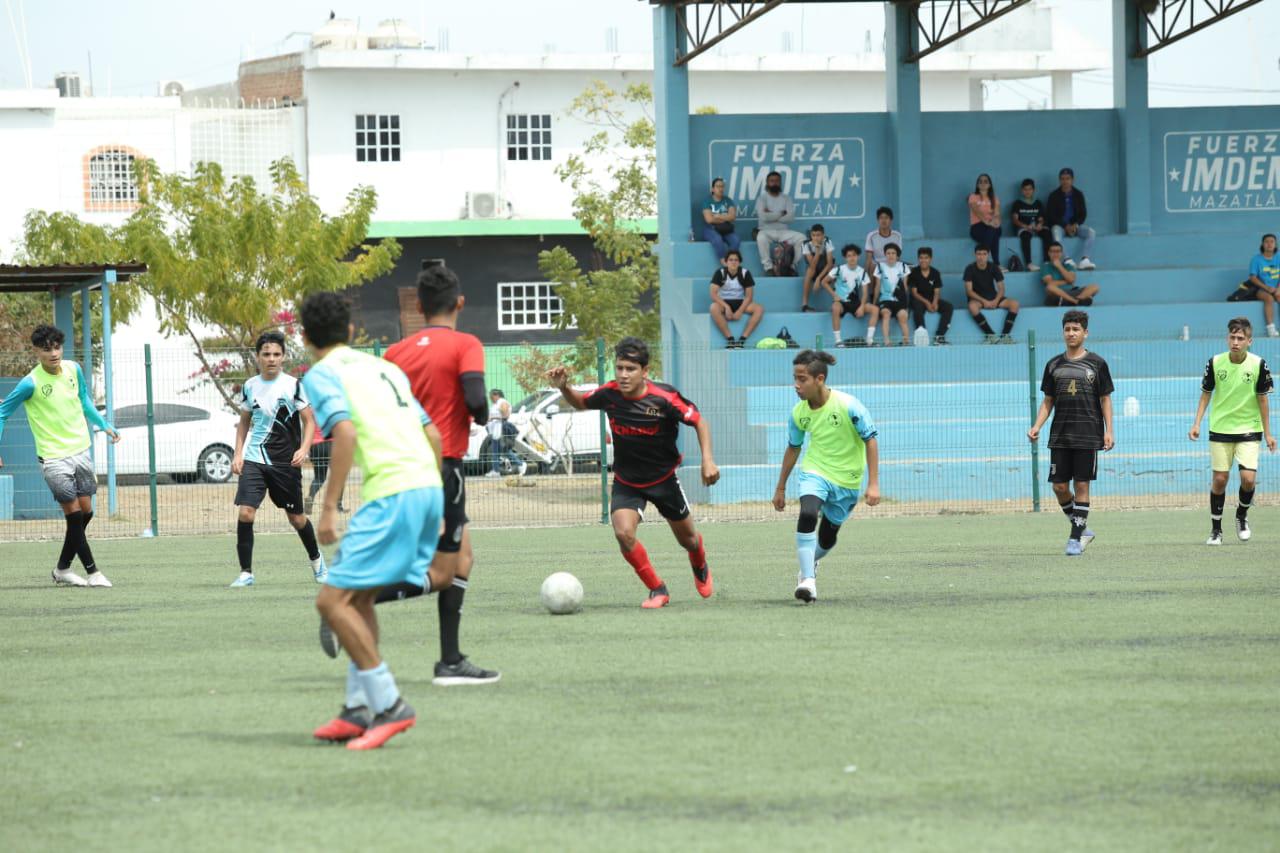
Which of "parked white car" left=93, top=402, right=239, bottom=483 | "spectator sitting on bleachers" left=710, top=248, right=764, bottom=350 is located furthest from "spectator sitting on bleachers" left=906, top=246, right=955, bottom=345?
"parked white car" left=93, top=402, right=239, bottom=483

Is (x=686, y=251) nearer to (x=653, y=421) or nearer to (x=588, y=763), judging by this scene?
(x=653, y=421)

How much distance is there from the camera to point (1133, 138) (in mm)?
28047

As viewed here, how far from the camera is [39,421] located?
42.5 ft

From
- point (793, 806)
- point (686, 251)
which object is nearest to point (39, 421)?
point (793, 806)

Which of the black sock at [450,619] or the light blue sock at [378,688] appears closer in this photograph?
the light blue sock at [378,688]

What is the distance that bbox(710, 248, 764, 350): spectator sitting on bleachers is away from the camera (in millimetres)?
24312

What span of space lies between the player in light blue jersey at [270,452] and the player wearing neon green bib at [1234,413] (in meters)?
7.63

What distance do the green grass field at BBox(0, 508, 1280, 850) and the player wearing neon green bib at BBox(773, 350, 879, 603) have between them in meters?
0.44

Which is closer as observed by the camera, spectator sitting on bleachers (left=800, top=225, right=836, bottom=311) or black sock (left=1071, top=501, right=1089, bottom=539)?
black sock (left=1071, top=501, right=1089, bottom=539)

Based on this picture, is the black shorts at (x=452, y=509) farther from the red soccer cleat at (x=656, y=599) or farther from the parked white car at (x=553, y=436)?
the parked white car at (x=553, y=436)

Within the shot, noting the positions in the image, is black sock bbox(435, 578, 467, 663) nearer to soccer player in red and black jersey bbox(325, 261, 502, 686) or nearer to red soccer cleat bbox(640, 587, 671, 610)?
soccer player in red and black jersey bbox(325, 261, 502, 686)

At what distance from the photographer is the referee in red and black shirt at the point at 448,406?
785 centimetres

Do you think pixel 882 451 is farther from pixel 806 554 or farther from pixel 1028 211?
pixel 806 554

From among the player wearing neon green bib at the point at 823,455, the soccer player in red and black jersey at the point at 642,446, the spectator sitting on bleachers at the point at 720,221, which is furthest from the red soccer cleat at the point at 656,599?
the spectator sitting on bleachers at the point at 720,221
